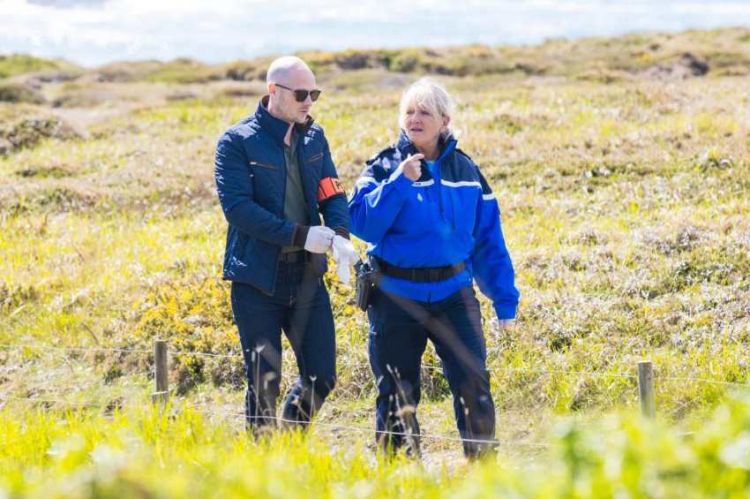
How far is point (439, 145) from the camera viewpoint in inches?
242

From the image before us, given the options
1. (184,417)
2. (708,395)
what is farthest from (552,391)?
(184,417)

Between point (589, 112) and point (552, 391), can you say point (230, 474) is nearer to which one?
point (552, 391)

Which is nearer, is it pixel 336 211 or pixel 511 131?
pixel 336 211

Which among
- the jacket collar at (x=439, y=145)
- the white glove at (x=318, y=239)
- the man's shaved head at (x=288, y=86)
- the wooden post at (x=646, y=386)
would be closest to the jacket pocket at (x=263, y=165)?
the man's shaved head at (x=288, y=86)

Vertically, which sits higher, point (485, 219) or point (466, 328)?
point (485, 219)

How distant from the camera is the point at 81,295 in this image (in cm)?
1109

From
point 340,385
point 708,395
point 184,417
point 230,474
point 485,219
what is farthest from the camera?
point 340,385

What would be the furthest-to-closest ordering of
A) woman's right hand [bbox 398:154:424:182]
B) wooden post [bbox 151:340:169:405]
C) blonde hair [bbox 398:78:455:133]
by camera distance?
wooden post [bbox 151:340:169:405]
blonde hair [bbox 398:78:455:133]
woman's right hand [bbox 398:154:424:182]

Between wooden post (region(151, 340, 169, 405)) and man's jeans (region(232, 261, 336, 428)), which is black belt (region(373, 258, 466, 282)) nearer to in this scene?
man's jeans (region(232, 261, 336, 428))

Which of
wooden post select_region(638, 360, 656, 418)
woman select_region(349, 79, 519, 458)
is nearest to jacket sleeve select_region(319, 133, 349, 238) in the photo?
woman select_region(349, 79, 519, 458)

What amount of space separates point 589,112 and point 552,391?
12851 millimetres

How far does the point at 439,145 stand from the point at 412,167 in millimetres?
353

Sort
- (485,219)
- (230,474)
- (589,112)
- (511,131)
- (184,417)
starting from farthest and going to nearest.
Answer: (589,112) → (511,131) → (485,219) → (184,417) → (230,474)

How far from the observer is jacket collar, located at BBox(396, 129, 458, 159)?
6.09 meters
